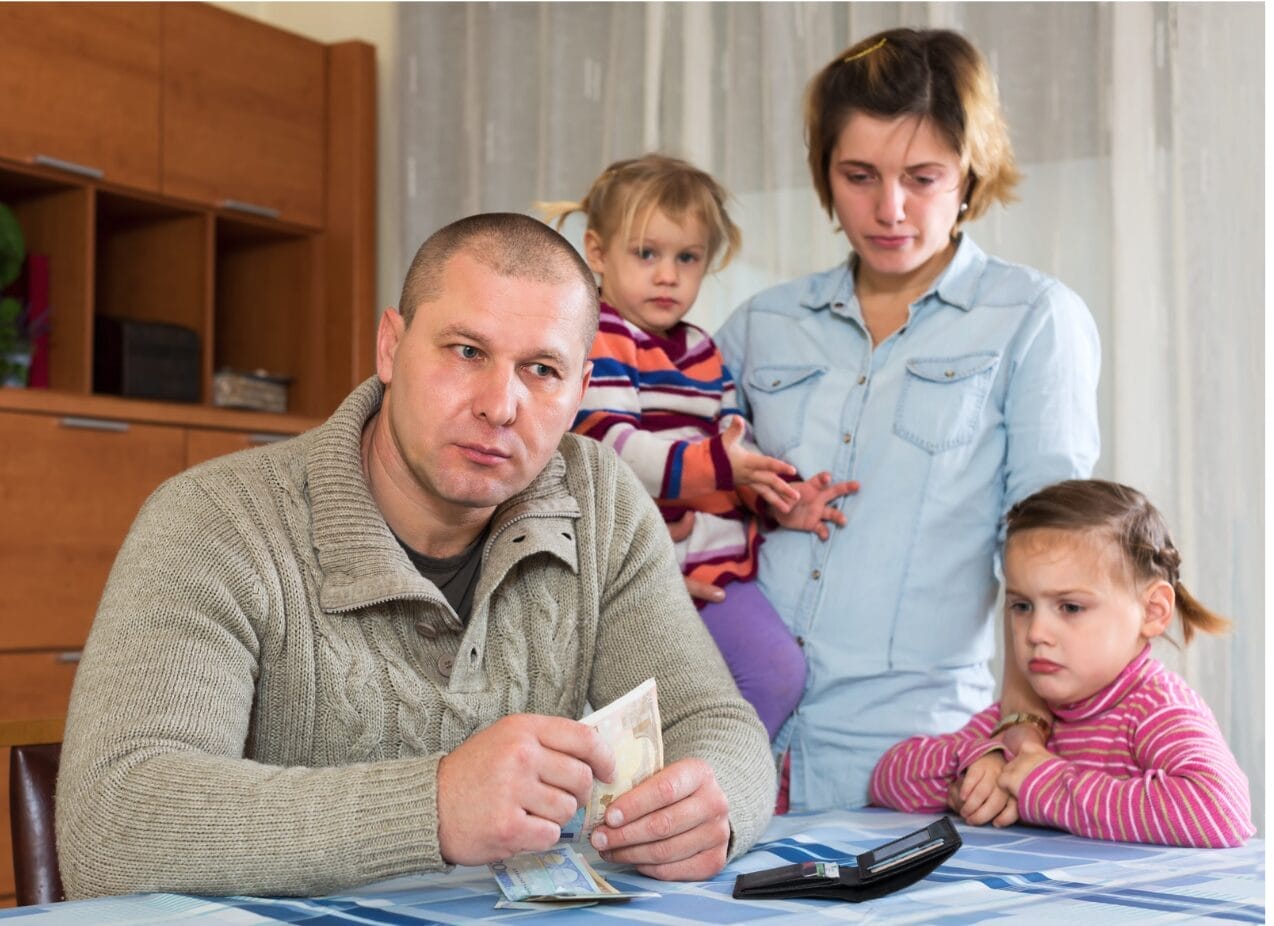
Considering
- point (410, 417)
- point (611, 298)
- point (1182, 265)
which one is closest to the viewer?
point (410, 417)

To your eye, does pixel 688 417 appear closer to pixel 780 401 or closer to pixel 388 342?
pixel 780 401

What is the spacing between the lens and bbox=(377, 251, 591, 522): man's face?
62.0 inches

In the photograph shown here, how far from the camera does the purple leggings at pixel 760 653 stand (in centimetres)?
207

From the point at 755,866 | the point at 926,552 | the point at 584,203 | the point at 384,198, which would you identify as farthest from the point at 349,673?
the point at 384,198

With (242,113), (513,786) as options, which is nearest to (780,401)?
(513,786)

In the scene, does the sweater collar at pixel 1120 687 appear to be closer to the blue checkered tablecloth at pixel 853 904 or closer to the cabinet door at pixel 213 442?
the blue checkered tablecloth at pixel 853 904

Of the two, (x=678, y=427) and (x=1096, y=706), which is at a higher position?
(x=678, y=427)

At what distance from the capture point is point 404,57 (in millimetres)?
4273

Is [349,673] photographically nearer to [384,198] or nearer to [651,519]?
[651,519]

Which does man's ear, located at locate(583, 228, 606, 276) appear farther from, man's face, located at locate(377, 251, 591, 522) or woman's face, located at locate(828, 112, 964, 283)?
man's face, located at locate(377, 251, 591, 522)

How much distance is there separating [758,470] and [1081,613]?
525 millimetres

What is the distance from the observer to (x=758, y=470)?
2107 mm

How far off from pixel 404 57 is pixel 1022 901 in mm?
3544

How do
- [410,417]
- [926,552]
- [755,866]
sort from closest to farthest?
[755,866] → [410,417] → [926,552]
